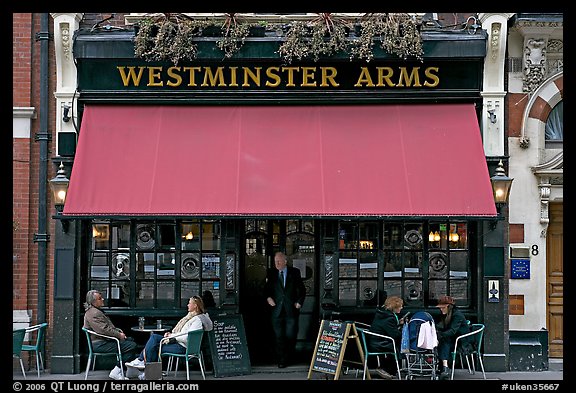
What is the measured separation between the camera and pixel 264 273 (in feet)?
47.0

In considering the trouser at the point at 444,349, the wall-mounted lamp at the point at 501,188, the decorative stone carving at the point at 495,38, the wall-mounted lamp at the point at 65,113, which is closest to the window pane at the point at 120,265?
the wall-mounted lamp at the point at 65,113

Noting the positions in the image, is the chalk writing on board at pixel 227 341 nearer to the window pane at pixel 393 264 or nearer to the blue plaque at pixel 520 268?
the window pane at pixel 393 264

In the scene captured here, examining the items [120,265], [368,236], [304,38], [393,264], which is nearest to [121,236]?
[120,265]

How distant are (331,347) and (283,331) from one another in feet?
4.30

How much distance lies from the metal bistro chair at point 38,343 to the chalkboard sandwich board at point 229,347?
2460 millimetres

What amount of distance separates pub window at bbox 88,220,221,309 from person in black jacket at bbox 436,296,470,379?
3.41 m

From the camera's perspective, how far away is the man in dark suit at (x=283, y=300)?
13.4 metres

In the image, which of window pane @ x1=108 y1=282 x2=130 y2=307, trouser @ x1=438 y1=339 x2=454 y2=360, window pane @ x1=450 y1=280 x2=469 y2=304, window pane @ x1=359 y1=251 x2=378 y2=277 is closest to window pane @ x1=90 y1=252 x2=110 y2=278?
window pane @ x1=108 y1=282 x2=130 y2=307

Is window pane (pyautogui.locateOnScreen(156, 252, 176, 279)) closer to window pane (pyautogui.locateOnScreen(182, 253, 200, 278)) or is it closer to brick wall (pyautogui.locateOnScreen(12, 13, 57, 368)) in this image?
window pane (pyautogui.locateOnScreen(182, 253, 200, 278))

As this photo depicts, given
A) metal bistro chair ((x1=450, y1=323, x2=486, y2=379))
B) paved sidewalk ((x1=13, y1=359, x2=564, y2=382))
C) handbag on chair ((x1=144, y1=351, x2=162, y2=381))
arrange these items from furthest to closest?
paved sidewalk ((x1=13, y1=359, x2=564, y2=382)), metal bistro chair ((x1=450, y1=323, x2=486, y2=379)), handbag on chair ((x1=144, y1=351, x2=162, y2=381))

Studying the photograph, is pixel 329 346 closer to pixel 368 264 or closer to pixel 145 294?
pixel 368 264

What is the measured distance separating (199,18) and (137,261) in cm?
380

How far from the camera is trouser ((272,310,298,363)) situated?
13422 millimetres

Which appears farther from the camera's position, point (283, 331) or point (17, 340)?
point (283, 331)
